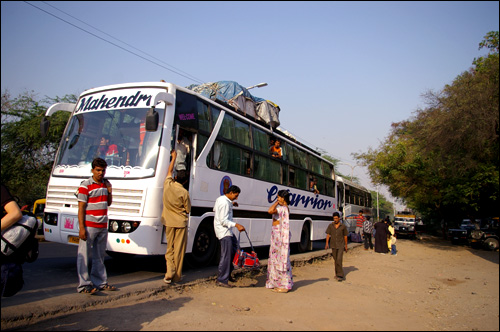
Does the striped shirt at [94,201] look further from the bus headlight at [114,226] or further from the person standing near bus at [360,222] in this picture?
the person standing near bus at [360,222]

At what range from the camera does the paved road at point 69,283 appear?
4.25 meters

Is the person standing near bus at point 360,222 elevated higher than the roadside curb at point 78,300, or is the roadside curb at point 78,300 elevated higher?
the person standing near bus at point 360,222

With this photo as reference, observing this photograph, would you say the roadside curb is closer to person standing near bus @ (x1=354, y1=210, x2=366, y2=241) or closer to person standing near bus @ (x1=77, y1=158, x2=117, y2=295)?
person standing near bus @ (x1=77, y1=158, x2=117, y2=295)

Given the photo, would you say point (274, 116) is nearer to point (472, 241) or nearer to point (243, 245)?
point (243, 245)

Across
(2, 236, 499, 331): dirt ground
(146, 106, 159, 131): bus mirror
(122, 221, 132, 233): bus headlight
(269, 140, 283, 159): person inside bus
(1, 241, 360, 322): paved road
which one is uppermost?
(269, 140, 283, 159): person inside bus

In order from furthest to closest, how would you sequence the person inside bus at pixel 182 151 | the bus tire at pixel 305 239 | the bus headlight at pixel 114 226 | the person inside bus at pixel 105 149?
the bus tire at pixel 305 239 < the person inside bus at pixel 182 151 < the person inside bus at pixel 105 149 < the bus headlight at pixel 114 226

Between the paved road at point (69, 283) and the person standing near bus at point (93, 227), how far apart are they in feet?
0.70

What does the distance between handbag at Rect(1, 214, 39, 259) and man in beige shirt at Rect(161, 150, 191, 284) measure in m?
2.49

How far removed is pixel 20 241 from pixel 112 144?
3273 mm

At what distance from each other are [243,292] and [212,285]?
0.60m

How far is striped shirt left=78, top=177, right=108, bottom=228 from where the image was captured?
4.86 meters

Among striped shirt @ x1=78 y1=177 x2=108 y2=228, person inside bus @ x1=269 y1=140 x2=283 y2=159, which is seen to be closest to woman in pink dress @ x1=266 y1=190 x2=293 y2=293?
striped shirt @ x1=78 y1=177 x2=108 y2=228

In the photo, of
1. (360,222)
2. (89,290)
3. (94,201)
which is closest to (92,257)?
(89,290)

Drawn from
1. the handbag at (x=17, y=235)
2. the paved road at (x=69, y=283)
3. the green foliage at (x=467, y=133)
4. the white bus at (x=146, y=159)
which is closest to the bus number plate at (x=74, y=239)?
the white bus at (x=146, y=159)
